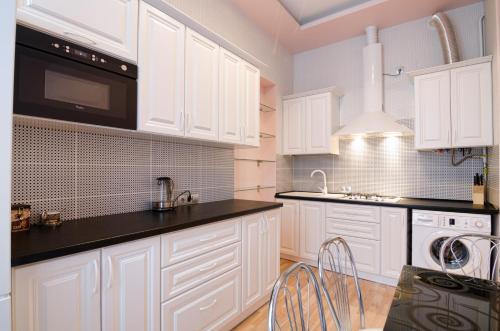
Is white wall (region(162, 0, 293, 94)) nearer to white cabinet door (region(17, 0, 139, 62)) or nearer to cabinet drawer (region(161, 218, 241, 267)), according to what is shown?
white cabinet door (region(17, 0, 139, 62))

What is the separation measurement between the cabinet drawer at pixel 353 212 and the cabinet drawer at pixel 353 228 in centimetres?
5

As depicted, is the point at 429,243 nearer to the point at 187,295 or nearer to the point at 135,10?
the point at 187,295

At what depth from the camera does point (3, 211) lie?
784 millimetres

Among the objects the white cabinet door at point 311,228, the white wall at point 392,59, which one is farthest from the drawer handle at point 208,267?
the white wall at point 392,59

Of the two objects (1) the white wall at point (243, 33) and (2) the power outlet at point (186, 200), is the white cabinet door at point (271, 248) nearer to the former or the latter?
(2) the power outlet at point (186, 200)

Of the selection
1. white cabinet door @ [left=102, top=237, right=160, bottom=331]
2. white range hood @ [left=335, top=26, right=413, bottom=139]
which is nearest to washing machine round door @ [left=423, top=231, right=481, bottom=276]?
white range hood @ [left=335, top=26, right=413, bottom=139]

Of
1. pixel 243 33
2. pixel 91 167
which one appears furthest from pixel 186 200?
pixel 243 33

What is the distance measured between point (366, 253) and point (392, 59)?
92.7 inches

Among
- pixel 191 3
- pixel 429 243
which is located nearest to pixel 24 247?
pixel 191 3

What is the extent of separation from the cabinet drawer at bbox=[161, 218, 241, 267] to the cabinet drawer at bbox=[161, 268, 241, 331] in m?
0.22

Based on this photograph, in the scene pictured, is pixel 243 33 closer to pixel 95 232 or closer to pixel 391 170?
pixel 391 170

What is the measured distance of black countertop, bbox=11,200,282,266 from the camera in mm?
946

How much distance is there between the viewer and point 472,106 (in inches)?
95.9

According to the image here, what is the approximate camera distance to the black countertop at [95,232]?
37.3 inches
